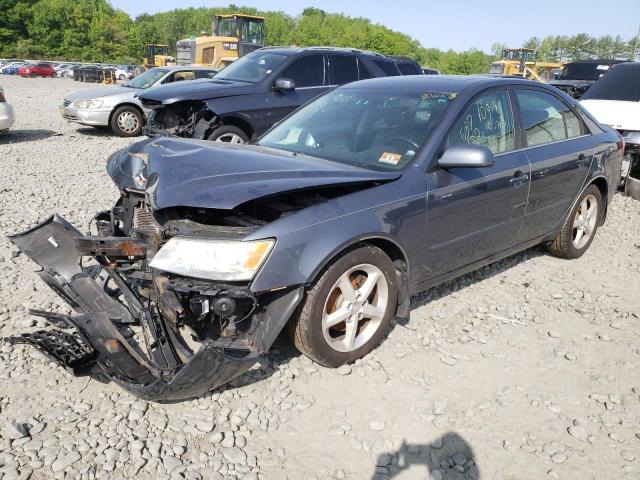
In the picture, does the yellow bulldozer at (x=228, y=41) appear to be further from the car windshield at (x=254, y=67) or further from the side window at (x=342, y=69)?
the side window at (x=342, y=69)

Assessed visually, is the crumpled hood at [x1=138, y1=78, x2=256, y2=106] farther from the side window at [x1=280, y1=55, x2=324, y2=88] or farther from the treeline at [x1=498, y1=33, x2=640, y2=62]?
the treeline at [x1=498, y1=33, x2=640, y2=62]

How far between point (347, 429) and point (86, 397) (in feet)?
4.65

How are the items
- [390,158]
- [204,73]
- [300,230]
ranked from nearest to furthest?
[300,230], [390,158], [204,73]

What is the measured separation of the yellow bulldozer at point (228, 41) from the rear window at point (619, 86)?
688 inches

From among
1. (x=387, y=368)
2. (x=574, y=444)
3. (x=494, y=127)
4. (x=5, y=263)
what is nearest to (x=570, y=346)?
(x=574, y=444)

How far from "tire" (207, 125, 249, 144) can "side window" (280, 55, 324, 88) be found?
125cm

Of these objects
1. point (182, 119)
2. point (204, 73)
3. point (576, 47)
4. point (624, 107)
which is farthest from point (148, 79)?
point (576, 47)

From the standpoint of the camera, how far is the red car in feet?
151

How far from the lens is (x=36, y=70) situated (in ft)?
152

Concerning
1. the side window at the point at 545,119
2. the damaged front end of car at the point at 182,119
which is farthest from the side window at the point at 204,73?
the side window at the point at 545,119

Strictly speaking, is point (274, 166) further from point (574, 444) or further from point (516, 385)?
point (574, 444)

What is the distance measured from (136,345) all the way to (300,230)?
52.9 inches

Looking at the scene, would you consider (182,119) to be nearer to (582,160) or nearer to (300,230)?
(582,160)

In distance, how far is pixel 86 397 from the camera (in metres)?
2.90
